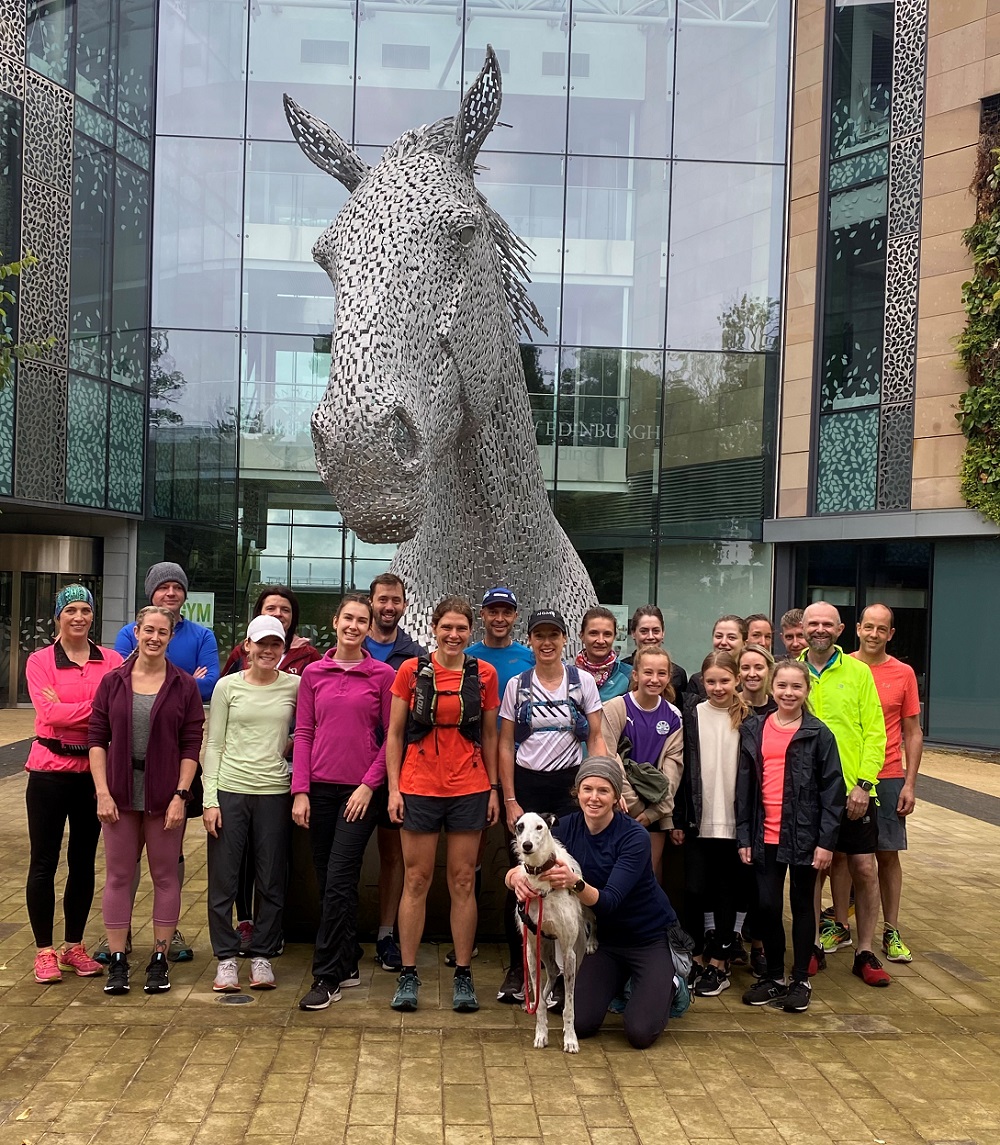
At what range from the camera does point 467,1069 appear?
339 centimetres

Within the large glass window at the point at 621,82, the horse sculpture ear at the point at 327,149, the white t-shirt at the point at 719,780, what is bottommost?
the white t-shirt at the point at 719,780

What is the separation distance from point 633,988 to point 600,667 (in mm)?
1205

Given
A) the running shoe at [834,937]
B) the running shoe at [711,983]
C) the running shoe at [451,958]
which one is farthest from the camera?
the running shoe at [834,937]

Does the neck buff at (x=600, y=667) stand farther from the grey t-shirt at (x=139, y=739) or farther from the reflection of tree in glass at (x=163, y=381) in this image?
the reflection of tree in glass at (x=163, y=381)

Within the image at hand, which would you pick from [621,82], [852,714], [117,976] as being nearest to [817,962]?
[852,714]

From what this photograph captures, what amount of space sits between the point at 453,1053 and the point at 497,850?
47.2 inches

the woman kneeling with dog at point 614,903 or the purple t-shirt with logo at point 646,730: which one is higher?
the purple t-shirt with logo at point 646,730

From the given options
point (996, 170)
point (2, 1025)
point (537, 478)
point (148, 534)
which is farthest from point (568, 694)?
→ point (148, 534)

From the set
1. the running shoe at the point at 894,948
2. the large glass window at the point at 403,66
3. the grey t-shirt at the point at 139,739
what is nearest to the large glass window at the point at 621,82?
the large glass window at the point at 403,66

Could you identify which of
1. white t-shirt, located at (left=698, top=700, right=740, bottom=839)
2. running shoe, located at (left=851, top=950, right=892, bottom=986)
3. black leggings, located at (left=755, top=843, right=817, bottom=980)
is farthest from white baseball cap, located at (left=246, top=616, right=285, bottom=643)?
running shoe, located at (left=851, top=950, right=892, bottom=986)

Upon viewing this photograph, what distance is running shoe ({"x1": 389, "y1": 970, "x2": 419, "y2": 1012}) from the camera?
3.87 metres

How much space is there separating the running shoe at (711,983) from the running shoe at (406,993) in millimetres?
1134

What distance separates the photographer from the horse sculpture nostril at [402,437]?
120 inches

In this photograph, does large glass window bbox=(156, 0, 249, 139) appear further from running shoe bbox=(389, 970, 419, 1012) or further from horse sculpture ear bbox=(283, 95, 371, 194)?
running shoe bbox=(389, 970, 419, 1012)
